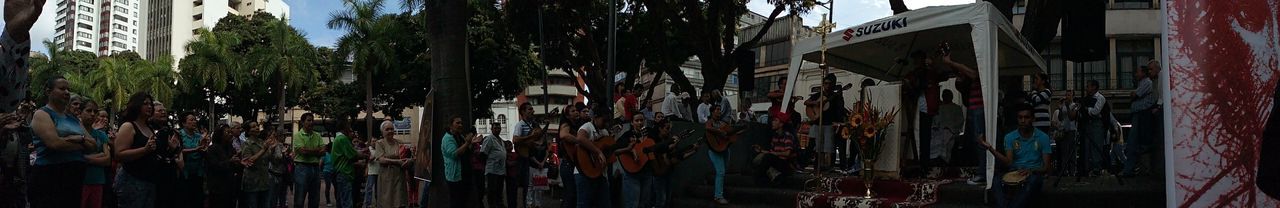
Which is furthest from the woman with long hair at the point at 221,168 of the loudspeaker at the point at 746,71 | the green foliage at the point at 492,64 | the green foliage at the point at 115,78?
the green foliage at the point at 115,78

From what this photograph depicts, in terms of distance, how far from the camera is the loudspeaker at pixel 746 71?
17.7 metres

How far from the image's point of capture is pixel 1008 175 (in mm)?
8164

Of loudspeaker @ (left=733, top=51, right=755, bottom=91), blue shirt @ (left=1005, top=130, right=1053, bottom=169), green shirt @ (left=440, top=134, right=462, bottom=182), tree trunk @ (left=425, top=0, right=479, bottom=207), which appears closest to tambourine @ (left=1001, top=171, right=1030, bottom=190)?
blue shirt @ (left=1005, top=130, right=1053, bottom=169)

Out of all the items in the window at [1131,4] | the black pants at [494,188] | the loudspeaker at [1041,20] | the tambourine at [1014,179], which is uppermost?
the window at [1131,4]

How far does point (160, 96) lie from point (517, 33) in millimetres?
37871

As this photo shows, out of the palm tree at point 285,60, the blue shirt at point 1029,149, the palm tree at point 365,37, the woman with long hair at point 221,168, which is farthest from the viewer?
the palm tree at point 285,60

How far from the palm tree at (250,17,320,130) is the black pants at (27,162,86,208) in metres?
41.2

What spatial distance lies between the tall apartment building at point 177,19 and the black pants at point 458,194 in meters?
97.2

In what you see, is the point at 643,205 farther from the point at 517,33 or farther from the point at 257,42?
the point at 257,42

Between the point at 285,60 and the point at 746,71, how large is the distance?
110ft

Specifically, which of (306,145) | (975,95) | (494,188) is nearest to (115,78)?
(306,145)

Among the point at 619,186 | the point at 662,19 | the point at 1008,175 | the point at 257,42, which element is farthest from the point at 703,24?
the point at 257,42

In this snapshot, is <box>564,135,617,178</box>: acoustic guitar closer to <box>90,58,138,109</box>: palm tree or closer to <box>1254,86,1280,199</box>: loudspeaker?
<box>1254,86,1280,199</box>: loudspeaker

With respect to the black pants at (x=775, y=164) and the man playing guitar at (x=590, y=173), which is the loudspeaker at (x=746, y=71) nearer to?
the black pants at (x=775, y=164)
